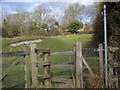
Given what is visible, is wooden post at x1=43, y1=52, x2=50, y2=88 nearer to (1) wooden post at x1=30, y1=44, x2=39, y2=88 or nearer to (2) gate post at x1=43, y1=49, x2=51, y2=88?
(2) gate post at x1=43, y1=49, x2=51, y2=88

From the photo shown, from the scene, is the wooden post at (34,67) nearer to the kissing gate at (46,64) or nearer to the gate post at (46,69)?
the kissing gate at (46,64)

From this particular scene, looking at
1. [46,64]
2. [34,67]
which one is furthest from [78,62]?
[34,67]

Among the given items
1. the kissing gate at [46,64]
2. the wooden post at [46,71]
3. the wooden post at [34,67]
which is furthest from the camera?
the wooden post at [46,71]

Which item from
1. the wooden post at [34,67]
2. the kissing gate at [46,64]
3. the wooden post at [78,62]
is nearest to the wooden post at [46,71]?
the kissing gate at [46,64]

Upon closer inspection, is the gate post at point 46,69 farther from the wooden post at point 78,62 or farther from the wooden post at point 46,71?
the wooden post at point 78,62

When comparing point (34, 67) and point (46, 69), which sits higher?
point (34, 67)

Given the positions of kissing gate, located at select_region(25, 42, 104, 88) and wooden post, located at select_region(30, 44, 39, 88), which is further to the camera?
wooden post, located at select_region(30, 44, 39, 88)

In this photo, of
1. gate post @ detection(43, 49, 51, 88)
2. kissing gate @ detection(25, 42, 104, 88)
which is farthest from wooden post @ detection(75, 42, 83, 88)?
gate post @ detection(43, 49, 51, 88)

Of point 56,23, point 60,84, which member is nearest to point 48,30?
point 56,23

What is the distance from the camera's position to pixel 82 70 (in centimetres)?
683

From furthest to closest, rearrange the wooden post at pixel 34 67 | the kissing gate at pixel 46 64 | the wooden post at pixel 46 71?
the wooden post at pixel 46 71 → the wooden post at pixel 34 67 → the kissing gate at pixel 46 64

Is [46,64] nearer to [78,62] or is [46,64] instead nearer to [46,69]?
[46,69]

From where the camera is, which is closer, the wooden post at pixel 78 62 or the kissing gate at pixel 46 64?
the kissing gate at pixel 46 64

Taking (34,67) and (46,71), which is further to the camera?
(46,71)
